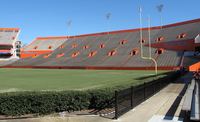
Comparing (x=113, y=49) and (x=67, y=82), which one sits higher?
(x=113, y=49)

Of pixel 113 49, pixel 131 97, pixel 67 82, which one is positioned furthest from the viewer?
pixel 113 49

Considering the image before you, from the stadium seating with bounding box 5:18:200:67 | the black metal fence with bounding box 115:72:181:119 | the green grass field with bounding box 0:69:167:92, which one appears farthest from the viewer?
the stadium seating with bounding box 5:18:200:67

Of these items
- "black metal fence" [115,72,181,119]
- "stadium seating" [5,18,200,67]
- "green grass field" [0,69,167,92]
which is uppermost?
"stadium seating" [5,18,200,67]

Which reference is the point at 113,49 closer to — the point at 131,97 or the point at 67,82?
the point at 67,82

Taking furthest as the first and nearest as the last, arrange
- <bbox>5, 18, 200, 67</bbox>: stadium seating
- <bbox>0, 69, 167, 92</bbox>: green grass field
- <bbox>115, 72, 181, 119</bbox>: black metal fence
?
<bbox>5, 18, 200, 67</bbox>: stadium seating → <bbox>0, 69, 167, 92</bbox>: green grass field → <bbox>115, 72, 181, 119</bbox>: black metal fence

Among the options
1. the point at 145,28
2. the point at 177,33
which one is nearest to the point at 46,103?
the point at 177,33

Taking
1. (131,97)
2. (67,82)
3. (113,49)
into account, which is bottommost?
(67,82)

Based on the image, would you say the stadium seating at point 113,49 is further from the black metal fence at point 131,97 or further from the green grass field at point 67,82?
the black metal fence at point 131,97

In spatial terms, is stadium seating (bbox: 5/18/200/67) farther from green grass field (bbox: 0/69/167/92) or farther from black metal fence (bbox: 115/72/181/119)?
black metal fence (bbox: 115/72/181/119)

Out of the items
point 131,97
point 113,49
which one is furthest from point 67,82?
point 113,49

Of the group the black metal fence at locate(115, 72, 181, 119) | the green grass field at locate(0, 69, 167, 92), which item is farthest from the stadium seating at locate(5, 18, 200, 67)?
the black metal fence at locate(115, 72, 181, 119)

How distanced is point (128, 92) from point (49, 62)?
2859 inches

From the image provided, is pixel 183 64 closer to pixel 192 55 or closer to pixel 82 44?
pixel 192 55

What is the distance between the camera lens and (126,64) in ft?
220
